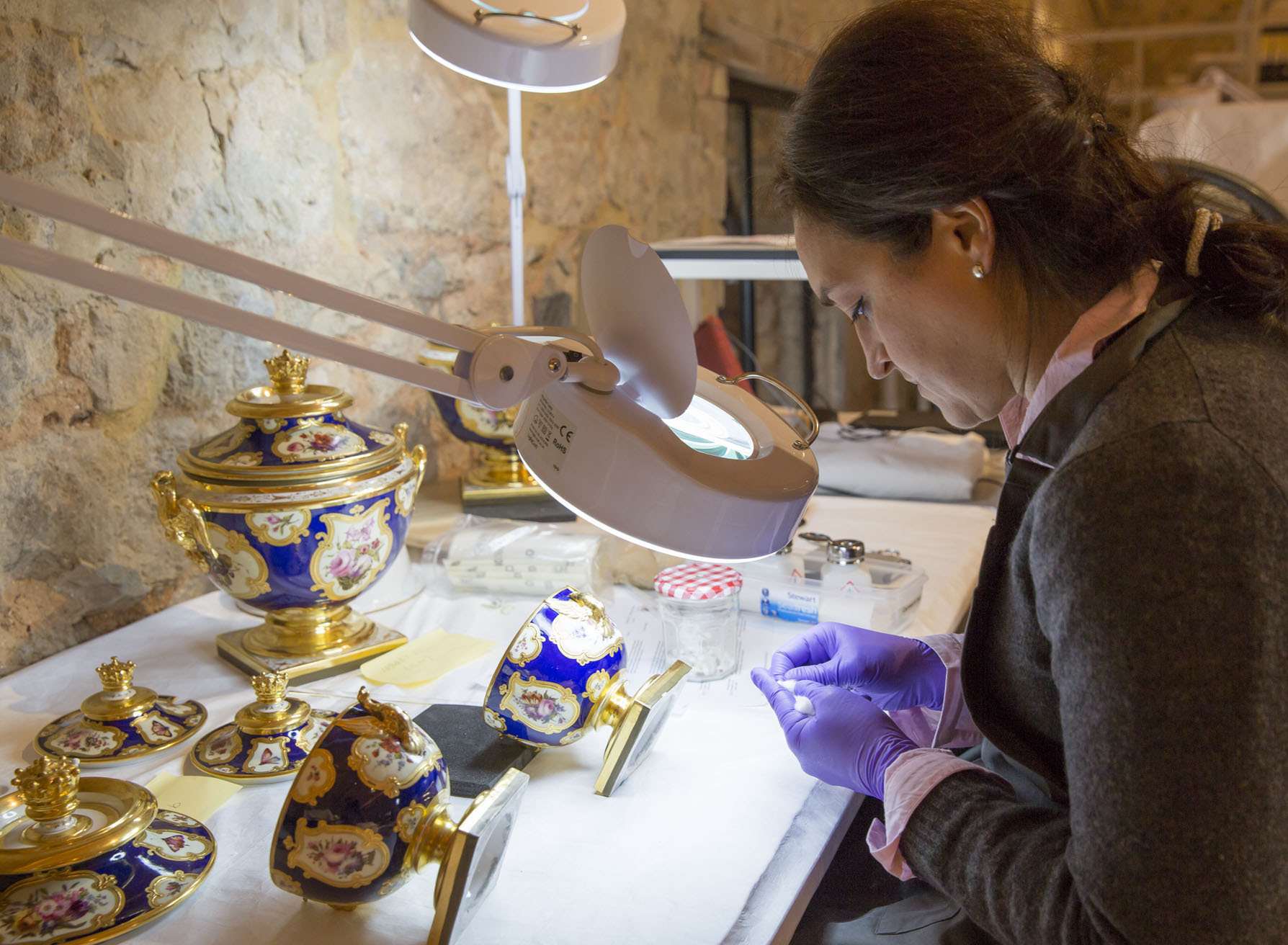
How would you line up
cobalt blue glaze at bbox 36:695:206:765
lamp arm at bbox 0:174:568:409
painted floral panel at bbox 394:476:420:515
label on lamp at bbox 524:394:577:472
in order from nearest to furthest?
1. lamp arm at bbox 0:174:568:409
2. label on lamp at bbox 524:394:577:472
3. cobalt blue glaze at bbox 36:695:206:765
4. painted floral panel at bbox 394:476:420:515

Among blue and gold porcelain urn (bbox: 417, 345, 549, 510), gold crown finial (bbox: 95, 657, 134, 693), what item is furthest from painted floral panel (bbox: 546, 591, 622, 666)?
blue and gold porcelain urn (bbox: 417, 345, 549, 510)

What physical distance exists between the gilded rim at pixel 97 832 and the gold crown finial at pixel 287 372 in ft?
1.68

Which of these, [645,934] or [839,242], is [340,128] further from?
[645,934]

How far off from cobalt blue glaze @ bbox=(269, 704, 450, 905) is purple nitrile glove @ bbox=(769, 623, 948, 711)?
1.66 feet

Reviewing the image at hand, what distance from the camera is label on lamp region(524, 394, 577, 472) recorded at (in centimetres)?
69

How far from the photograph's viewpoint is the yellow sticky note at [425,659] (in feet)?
3.98

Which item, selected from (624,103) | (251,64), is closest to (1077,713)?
(251,64)

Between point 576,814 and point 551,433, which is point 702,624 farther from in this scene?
point 551,433

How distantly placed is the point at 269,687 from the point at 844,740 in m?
0.54

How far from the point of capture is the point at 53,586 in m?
1.32

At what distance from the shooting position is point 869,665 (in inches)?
46.9

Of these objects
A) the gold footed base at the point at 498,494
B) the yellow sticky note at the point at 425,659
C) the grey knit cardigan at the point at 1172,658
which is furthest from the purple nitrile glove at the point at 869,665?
the gold footed base at the point at 498,494

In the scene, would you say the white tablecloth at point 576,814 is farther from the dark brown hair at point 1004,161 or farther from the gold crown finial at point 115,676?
the dark brown hair at point 1004,161

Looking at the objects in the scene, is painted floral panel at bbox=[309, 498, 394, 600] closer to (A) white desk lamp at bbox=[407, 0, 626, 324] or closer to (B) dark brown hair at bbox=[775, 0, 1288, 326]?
(A) white desk lamp at bbox=[407, 0, 626, 324]
